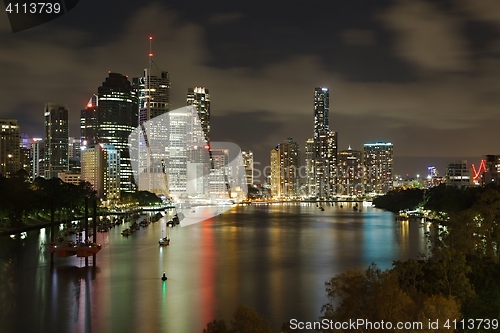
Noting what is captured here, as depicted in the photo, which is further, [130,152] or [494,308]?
[130,152]

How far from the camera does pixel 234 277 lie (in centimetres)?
1770

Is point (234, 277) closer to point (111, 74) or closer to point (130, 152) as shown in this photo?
point (130, 152)

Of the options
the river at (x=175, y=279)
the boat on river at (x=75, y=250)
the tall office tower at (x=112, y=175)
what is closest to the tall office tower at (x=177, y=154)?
the tall office tower at (x=112, y=175)

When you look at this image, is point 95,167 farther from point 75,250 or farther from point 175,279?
point 175,279

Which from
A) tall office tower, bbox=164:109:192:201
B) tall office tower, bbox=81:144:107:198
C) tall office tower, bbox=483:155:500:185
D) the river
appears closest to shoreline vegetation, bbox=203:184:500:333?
the river

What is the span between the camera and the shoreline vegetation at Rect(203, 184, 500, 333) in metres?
7.20

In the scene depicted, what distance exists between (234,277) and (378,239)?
13241 mm

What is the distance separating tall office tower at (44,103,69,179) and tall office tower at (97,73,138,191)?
6.52 m

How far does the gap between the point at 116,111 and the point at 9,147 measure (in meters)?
29.8

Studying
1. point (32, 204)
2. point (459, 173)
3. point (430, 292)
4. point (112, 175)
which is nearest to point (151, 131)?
point (112, 175)

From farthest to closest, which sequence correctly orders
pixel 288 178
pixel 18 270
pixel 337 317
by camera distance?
pixel 288 178, pixel 18 270, pixel 337 317


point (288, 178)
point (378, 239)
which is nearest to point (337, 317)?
point (378, 239)

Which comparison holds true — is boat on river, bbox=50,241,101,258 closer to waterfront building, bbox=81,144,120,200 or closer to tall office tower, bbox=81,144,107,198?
waterfront building, bbox=81,144,120,200

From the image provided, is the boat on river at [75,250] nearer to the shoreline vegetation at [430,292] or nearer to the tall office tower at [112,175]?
the shoreline vegetation at [430,292]
